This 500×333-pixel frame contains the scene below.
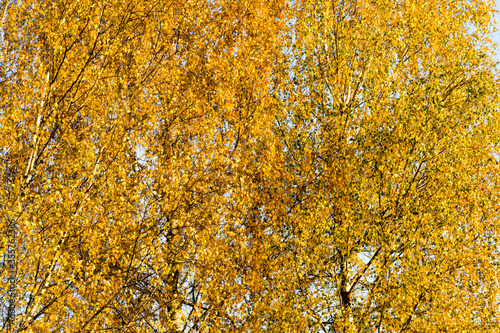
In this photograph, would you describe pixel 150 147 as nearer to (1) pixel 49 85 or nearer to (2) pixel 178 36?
(1) pixel 49 85

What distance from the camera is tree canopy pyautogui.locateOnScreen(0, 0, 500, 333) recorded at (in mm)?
8961

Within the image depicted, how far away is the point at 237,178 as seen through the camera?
11.2m

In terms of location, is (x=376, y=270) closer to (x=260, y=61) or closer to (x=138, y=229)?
(x=138, y=229)

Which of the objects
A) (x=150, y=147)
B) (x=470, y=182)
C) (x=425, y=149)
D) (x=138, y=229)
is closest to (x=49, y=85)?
(x=150, y=147)

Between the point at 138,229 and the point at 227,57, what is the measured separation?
20.5 ft

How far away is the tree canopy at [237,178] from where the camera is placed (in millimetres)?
8961

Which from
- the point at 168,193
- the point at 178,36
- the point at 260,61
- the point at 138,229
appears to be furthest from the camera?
the point at 178,36

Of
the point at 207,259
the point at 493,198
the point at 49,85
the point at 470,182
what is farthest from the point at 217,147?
the point at 493,198

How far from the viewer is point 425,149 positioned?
11.0 meters

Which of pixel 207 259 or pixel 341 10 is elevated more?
pixel 341 10

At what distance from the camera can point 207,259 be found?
9.70 m

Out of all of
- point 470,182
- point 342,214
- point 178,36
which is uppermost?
point 178,36

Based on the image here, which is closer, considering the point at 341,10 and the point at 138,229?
the point at 138,229

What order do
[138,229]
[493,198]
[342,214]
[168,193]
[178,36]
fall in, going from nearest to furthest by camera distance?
[138,229] < [168,193] < [342,214] < [493,198] < [178,36]
